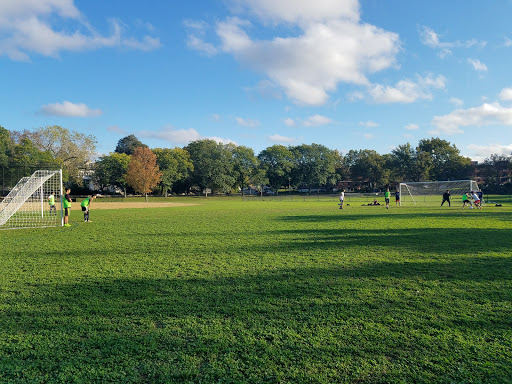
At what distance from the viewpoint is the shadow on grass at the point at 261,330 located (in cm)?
339

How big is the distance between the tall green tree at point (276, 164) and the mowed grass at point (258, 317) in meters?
76.3

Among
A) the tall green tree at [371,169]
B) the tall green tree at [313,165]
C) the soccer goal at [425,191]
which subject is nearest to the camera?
the soccer goal at [425,191]

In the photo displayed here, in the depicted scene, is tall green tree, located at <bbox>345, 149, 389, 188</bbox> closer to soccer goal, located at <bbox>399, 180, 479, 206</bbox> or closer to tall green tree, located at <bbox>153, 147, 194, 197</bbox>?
soccer goal, located at <bbox>399, 180, 479, 206</bbox>

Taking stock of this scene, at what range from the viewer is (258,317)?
471 centimetres

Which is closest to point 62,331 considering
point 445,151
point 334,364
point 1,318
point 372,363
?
point 1,318

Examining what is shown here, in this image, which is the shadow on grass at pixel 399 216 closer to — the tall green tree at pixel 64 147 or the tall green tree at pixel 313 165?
the tall green tree at pixel 64 147

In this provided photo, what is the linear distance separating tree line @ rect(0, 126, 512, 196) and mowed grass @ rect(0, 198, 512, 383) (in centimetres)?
5495

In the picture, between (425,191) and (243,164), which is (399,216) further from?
(243,164)

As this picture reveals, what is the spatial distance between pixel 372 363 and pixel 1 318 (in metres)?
5.19

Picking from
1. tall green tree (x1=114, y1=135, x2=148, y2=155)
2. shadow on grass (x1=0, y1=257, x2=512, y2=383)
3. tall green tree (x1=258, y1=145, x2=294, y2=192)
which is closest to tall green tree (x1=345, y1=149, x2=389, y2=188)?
tall green tree (x1=258, y1=145, x2=294, y2=192)

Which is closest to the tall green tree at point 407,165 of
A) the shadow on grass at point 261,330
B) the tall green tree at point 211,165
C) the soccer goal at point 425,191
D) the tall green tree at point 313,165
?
the tall green tree at point 313,165

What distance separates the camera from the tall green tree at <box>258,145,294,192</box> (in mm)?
85375

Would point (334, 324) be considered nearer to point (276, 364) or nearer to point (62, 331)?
point (276, 364)

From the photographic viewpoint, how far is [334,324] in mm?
4426
